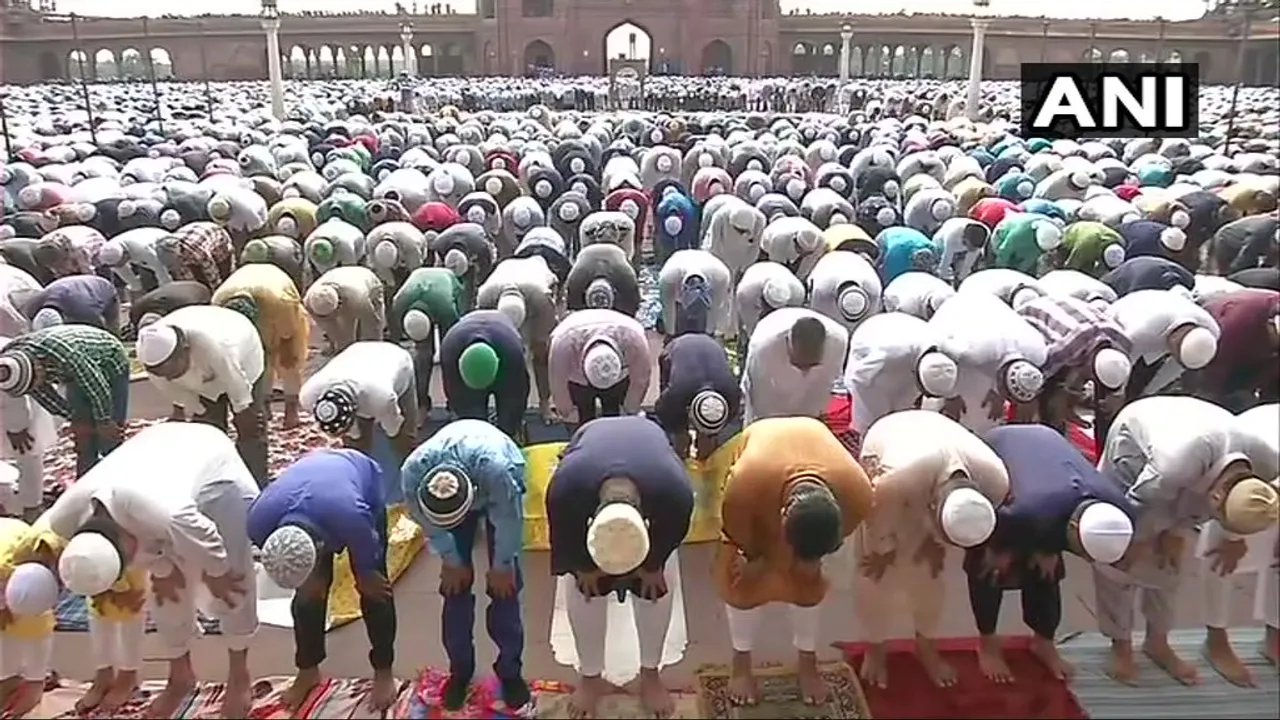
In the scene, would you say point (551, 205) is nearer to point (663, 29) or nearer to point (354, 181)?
point (354, 181)

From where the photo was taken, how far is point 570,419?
670 centimetres

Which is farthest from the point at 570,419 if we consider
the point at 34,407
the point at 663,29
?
the point at 663,29

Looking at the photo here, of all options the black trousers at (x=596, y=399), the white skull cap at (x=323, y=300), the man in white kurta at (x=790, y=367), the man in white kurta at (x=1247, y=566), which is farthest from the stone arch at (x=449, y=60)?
the man in white kurta at (x=1247, y=566)

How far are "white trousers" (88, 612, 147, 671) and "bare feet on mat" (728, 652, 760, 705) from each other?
2.68 meters

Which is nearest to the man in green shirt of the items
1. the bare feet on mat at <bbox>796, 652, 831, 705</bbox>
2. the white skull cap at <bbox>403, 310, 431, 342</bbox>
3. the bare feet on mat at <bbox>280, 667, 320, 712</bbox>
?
the white skull cap at <bbox>403, 310, 431, 342</bbox>

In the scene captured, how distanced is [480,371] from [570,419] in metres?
0.73

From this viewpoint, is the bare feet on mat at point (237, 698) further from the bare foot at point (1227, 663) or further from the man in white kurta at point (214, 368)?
the bare foot at point (1227, 663)

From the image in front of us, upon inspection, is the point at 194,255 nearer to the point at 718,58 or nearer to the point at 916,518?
the point at 916,518

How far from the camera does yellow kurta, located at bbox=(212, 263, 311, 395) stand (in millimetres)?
7656

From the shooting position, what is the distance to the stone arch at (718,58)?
158ft

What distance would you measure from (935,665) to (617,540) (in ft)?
5.82

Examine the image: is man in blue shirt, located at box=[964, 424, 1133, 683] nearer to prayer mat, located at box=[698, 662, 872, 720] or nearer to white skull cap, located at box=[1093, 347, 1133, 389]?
prayer mat, located at box=[698, 662, 872, 720]

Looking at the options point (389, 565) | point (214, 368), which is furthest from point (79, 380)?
point (389, 565)

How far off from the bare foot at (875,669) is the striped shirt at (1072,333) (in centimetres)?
234
